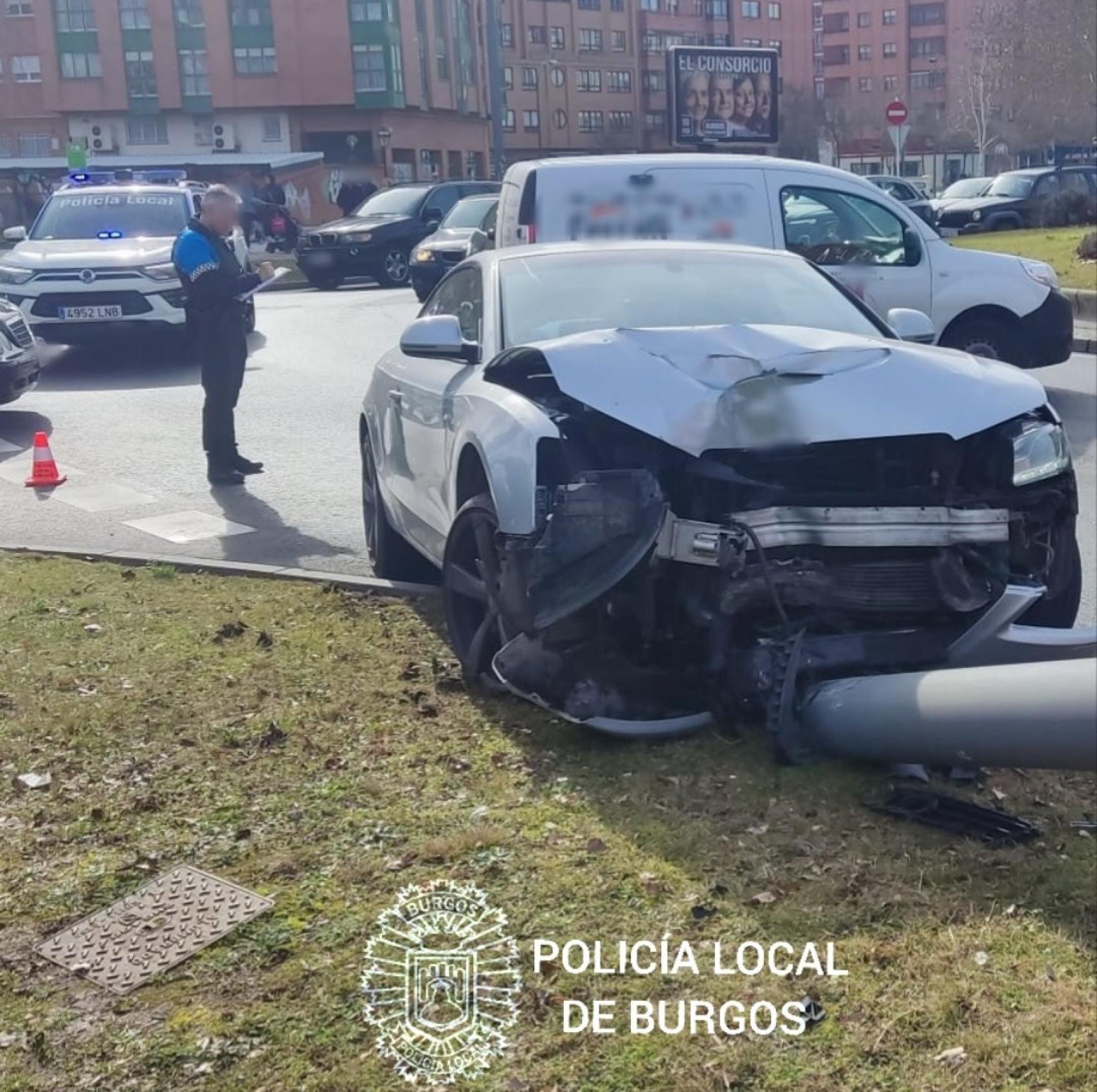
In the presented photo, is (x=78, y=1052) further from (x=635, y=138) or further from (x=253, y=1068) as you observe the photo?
(x=635, y=138)

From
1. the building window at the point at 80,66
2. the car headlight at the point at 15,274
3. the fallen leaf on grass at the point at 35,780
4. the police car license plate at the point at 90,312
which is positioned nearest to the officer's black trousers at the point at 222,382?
the fallen leaf on grass at the point at 35,780

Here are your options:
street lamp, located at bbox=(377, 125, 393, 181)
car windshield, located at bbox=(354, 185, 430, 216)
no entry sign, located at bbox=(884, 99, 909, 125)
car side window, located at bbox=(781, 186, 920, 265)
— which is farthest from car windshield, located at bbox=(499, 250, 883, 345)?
street lamp, located at bbox=(377, 125, 393, 181)

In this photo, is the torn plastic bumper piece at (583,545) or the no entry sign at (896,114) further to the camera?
the no entry sign at (896,114)

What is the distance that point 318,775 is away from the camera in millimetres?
4414

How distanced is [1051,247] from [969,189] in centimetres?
976

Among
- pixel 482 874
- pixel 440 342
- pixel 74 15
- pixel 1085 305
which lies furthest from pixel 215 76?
pixel 482 874

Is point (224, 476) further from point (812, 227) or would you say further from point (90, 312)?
point (90, 312)

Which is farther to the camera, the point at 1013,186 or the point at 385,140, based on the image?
the point at 385,140

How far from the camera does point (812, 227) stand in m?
10.4

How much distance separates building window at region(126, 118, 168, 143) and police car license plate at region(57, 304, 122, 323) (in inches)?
2321

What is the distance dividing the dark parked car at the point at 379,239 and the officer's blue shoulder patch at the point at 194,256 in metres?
14.8

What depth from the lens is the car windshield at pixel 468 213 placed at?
20.8 meters

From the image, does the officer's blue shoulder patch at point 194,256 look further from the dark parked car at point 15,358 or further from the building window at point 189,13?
the building window at point 189,13

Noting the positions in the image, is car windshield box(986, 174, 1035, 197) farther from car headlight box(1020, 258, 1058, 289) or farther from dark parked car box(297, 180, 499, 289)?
car headlight box(1020, 258, 1058, 289)
